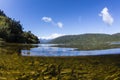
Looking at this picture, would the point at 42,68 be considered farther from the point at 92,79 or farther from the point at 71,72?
the point at 92,79

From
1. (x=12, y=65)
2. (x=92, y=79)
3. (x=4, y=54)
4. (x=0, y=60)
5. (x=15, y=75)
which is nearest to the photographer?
→ (x=92, y=79)

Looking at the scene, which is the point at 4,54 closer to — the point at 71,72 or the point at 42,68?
the point at 42,68

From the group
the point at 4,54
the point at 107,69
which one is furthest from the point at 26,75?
the point at 4,54

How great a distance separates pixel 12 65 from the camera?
13.3m

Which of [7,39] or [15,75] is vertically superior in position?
[7,39]

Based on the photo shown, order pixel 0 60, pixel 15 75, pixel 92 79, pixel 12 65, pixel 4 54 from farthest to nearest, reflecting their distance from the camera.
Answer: pixel 4 54
pixel 0 60
pixel 12 65
pixel 15 75
pixel 92 79

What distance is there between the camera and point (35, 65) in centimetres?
1254

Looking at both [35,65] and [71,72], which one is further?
[35,65]

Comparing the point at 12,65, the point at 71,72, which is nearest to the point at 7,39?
the point at 12,65

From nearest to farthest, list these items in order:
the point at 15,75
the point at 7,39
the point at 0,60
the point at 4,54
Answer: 1. the point at 15,75
2. the point at 0,60
3. the point at 4,54
4. the point at 7,39

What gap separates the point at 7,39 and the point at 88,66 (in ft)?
87.1

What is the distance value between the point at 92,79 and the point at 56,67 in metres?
2.23

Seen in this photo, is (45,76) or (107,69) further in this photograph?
(107,69)

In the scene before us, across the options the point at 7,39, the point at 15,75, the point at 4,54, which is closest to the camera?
the point at 15,75
